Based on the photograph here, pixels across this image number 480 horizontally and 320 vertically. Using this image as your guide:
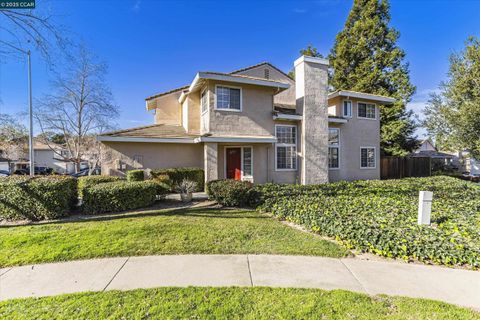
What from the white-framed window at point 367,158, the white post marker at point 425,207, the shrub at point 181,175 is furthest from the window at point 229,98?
the white-framed window at point 367,158

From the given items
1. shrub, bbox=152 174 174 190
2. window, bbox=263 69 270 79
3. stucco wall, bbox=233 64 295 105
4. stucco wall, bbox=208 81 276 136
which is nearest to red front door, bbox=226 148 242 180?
stucco wall, bbox=208 81 276 136

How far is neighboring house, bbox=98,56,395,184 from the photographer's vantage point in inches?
484

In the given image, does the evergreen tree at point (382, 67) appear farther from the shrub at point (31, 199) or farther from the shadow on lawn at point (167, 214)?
the shrub at point (31, 199)

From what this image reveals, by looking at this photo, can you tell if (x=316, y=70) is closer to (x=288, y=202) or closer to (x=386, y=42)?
(x=288, y=202)

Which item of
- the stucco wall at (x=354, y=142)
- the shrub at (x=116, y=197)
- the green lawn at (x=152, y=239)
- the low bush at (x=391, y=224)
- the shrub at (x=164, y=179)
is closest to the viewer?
the low bush at (x=391, y=224)

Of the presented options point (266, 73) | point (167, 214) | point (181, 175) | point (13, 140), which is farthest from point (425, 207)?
point (13, 140)

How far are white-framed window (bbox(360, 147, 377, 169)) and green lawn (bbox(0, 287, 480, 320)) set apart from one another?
15573mm

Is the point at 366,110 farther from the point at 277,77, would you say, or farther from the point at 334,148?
the point at 277,77

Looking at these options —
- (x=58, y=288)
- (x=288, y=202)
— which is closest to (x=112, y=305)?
(x=58, y=288)

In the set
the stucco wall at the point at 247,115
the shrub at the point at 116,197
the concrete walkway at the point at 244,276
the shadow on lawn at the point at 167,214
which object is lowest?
the concrete walkway at the point at 244,276

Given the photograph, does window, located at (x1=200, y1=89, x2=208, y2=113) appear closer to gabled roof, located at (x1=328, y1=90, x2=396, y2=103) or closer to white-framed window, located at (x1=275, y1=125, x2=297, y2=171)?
white-framed window, located at (x1=275, y1=125, x2=297, y2=171)

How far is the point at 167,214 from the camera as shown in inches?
310

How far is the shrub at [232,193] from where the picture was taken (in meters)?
8.95

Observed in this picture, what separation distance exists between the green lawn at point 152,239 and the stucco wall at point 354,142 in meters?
11.1
